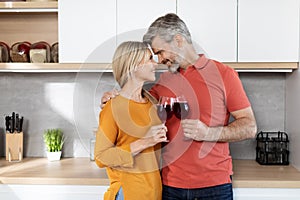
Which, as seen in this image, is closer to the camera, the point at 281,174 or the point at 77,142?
the point at 281,174

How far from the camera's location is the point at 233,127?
6.97ft

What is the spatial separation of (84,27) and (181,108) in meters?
0.93

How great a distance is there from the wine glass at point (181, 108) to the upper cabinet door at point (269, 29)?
0.72 m

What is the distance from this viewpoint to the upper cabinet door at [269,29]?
8.54 ft

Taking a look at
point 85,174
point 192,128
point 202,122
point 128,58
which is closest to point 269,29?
point 202,122

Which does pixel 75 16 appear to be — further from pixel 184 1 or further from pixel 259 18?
pixel 259 18

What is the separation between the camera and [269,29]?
8.57 ft

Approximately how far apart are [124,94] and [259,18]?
0.95 metres

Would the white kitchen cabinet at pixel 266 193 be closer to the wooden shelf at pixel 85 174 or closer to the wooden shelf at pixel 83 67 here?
the wooden shelf at pixel 85 174

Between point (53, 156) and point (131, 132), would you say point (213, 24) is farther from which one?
point (53, 156)

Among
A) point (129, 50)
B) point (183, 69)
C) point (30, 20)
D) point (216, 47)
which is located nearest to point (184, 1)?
point (216, 47)

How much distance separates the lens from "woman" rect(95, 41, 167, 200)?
1971 millimetres

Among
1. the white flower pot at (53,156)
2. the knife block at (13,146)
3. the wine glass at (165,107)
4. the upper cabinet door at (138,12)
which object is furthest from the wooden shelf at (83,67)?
the wine glass at (165,107)

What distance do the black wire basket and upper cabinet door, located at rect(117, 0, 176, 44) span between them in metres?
0.89
